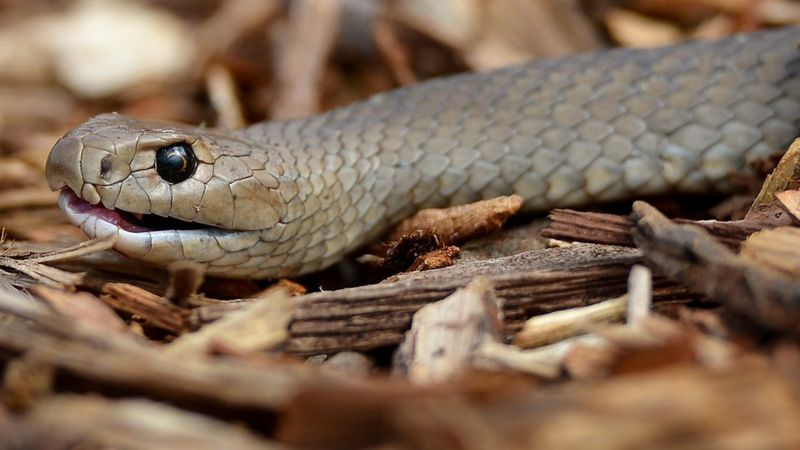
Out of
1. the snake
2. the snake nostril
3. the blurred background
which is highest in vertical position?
the blurred background

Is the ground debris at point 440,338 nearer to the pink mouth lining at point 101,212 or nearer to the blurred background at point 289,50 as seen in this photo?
the pink mouth lining at point 101,212

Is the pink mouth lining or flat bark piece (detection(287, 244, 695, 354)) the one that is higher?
the pink mouth lining

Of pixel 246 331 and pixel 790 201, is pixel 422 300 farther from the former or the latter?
pixel 790 201

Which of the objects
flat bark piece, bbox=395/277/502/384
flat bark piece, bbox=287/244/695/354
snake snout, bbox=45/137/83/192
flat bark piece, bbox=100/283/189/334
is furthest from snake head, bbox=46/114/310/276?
flat bark piece, bbox=395/277/502/384

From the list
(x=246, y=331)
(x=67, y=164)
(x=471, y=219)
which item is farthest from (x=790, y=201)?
(x=67, y=164)

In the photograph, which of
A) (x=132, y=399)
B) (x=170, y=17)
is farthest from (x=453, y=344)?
(x=170, y=17)

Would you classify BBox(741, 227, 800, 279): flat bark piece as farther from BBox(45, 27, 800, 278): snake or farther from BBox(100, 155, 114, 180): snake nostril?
BBox(100, 155, 114, 180): snake nostril

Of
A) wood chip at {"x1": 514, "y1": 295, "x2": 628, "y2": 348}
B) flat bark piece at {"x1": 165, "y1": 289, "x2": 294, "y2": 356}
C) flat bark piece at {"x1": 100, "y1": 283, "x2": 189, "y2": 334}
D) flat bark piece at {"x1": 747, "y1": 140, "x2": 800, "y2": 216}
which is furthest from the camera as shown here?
flat bark piece at {"x1": 747, "y1": 140, "x2": 800, "y2": 216}
